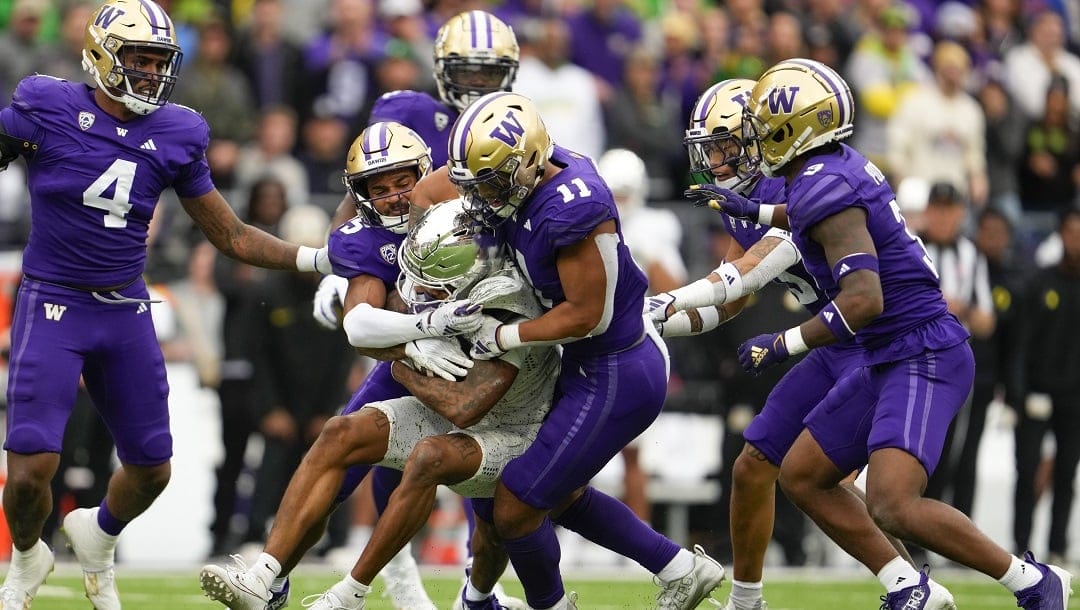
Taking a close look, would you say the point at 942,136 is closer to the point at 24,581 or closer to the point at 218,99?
the point at 218,99

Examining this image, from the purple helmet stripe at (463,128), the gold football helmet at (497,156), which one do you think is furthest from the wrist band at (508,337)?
the purple helmet stripe at (463,128)

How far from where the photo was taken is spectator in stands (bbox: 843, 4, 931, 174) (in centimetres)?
1229

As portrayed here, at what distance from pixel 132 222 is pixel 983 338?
541 centimetres

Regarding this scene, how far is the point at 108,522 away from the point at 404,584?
1203 mm

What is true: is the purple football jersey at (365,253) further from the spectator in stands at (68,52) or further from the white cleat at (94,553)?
the spectator in stands at (68,52)

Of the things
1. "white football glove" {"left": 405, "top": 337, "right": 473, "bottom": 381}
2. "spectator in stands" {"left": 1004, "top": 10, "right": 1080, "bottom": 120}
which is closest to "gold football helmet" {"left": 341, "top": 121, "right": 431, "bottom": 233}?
"white football glove" {"left": 405, "top": 337, "right": 473, "bottom": 381}

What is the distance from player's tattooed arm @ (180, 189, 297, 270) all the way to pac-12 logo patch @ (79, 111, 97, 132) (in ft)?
1.72

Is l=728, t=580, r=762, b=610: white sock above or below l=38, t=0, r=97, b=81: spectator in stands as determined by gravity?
below

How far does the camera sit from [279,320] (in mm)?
10070

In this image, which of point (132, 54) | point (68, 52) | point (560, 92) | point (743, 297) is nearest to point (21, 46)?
point (68, 52)

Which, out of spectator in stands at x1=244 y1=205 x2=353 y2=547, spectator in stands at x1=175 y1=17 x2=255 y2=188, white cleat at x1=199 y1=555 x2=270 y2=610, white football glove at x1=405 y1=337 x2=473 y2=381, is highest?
white football glove at x1=405 y1=337 x2=473 y2=381

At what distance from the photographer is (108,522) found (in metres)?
6.96

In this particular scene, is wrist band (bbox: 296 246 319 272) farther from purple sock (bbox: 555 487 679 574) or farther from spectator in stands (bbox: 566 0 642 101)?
spectator in stands (bbox: 566 0 642 101)

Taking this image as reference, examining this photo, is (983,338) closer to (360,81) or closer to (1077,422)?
(1077,422)
